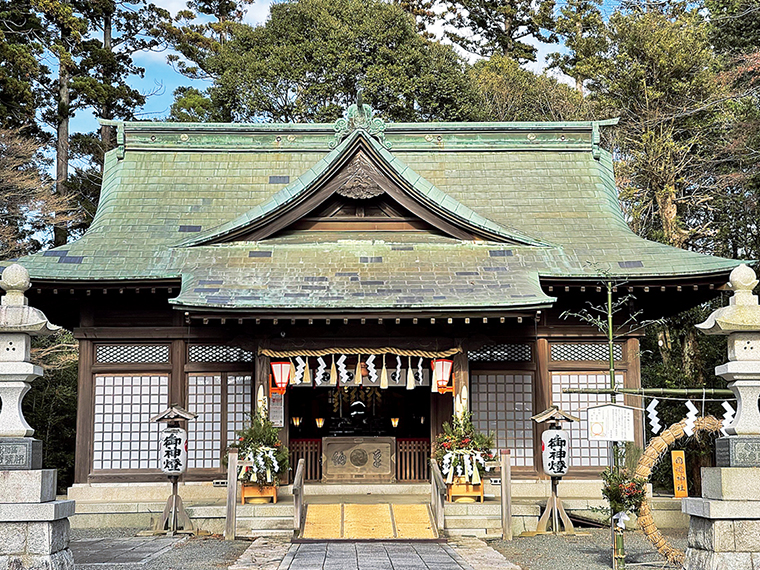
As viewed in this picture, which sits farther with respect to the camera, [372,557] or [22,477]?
[372,557]

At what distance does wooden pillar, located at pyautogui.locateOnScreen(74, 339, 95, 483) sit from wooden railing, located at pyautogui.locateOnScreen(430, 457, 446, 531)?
22.7 feet

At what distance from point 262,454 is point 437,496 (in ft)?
10.4

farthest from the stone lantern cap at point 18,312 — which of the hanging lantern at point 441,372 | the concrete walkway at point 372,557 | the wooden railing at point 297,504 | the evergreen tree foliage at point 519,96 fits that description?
the evergreen tree foliage at point 519,96

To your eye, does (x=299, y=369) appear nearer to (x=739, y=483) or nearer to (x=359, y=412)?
(x=359, y=412)

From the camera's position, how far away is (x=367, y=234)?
17.7 m

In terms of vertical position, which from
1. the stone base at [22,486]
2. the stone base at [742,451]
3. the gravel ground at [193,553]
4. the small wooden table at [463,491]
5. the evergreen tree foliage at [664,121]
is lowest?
the gravel ground at [193,553]

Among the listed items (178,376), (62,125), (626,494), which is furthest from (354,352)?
(62,125)

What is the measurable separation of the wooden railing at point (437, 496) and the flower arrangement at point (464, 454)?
0.17 meters

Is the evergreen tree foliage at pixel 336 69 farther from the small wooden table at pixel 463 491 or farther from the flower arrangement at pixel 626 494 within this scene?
the flower arrangement at pixel 626 494

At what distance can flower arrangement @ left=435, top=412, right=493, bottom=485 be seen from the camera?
14789 mm

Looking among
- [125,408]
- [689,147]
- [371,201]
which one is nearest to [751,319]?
[371,201]

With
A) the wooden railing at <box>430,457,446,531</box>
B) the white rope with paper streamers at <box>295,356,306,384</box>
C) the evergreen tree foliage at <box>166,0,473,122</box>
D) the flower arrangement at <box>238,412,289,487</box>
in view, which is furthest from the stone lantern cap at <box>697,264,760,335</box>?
the evergreen tree foliage at <box>166,0,473,122</box>

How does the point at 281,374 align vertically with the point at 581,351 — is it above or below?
below

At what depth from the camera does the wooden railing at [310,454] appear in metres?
17.9
